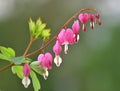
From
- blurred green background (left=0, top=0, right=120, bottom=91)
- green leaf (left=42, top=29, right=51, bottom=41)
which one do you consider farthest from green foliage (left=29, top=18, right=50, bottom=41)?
blurred green background (left=0, top=0, right=120, bottom=91)

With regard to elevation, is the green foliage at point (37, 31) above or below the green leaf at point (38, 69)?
above

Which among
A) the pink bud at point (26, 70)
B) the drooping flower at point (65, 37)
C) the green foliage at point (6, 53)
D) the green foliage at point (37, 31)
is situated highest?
the green foliage at point (37, 31)

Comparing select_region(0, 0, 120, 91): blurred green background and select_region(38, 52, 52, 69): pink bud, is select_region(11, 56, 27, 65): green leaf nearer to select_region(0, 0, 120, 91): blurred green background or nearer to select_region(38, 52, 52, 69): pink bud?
select_region(38, 52, 52, 69): pink bud

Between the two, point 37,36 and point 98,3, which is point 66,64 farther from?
point 37,36

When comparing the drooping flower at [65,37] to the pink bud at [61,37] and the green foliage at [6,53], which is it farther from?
the green foliage at [6,53]

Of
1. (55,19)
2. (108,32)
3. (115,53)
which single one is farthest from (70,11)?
(115,53)

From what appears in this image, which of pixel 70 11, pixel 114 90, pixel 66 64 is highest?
pixel 70 11

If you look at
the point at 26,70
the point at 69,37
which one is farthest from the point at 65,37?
the point at 26,70

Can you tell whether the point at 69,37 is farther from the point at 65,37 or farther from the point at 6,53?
the point at 6,53

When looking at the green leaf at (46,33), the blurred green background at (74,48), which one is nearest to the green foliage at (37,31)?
the green leaf at (46,33)
